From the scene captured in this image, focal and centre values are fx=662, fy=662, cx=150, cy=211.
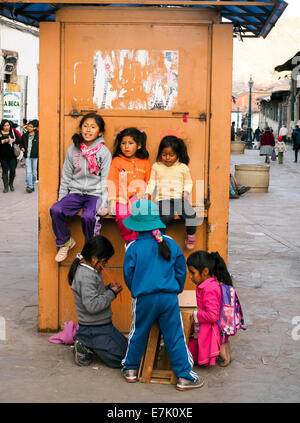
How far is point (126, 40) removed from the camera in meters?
5.99

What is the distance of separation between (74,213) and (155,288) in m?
1.41

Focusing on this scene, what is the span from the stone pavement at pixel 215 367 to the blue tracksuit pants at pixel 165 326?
20cm

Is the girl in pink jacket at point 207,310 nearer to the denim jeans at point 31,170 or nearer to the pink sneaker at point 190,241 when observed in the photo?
the pink sneaker at point 190,241

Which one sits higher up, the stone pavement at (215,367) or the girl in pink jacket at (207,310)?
the girl in pink jacket at (207,310)

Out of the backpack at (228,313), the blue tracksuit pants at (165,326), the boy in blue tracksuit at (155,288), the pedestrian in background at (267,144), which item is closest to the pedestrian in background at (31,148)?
the backpack at (228,313)

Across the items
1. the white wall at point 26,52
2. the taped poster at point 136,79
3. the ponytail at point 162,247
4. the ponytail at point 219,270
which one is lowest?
the ponytail at point 219,270

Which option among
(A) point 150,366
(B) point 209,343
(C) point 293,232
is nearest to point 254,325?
(B) point 209,343

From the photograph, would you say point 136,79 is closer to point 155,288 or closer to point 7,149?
point 155,288

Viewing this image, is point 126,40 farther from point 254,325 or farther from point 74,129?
point 254,325

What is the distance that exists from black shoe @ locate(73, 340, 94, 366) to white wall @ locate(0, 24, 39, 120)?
22822 millimetres

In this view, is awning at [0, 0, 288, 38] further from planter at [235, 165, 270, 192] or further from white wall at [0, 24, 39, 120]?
white wall at [0, 24, 39, 120]

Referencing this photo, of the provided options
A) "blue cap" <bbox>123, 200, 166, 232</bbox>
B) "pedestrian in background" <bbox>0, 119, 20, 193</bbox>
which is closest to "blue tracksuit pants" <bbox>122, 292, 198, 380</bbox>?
"blue cap" <bbox>123, 200, 166, 232</bbox>

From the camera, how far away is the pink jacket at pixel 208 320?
524 cm

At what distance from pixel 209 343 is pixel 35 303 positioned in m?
2.57
